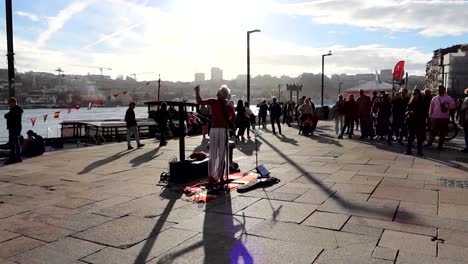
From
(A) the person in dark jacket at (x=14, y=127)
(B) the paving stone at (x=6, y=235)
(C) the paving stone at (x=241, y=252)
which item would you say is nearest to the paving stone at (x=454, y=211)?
(C) the paving stone at (x=241, y=252)

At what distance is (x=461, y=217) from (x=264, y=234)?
2.50m

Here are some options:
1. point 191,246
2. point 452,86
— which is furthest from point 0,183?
point 452,86

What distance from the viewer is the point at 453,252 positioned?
3756 millimetres

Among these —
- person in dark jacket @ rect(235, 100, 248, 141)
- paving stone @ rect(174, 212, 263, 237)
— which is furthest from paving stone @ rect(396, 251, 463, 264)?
person in dark jacket @ rect(235, 100, 248, 141)

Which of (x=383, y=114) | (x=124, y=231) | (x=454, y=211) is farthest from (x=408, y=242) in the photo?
(x=383, y=114)

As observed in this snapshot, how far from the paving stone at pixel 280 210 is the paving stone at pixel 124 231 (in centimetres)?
113

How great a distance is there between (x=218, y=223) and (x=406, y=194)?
3.09 metres

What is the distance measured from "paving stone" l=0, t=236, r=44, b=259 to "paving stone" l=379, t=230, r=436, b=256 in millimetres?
3590

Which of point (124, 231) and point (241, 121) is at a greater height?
point (241, 121)

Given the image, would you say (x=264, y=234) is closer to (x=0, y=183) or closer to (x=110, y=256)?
(x=110, y=256)

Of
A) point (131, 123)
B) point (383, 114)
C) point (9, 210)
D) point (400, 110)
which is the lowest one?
point (9, 210)

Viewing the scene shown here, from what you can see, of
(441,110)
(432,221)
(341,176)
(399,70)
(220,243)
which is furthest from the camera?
(399,70)

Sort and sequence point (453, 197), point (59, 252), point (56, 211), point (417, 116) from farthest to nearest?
point (417, 116) < point (453, 197) < point (56, 211) < point (59, 252)

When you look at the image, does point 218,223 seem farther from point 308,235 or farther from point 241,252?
point 308,235
